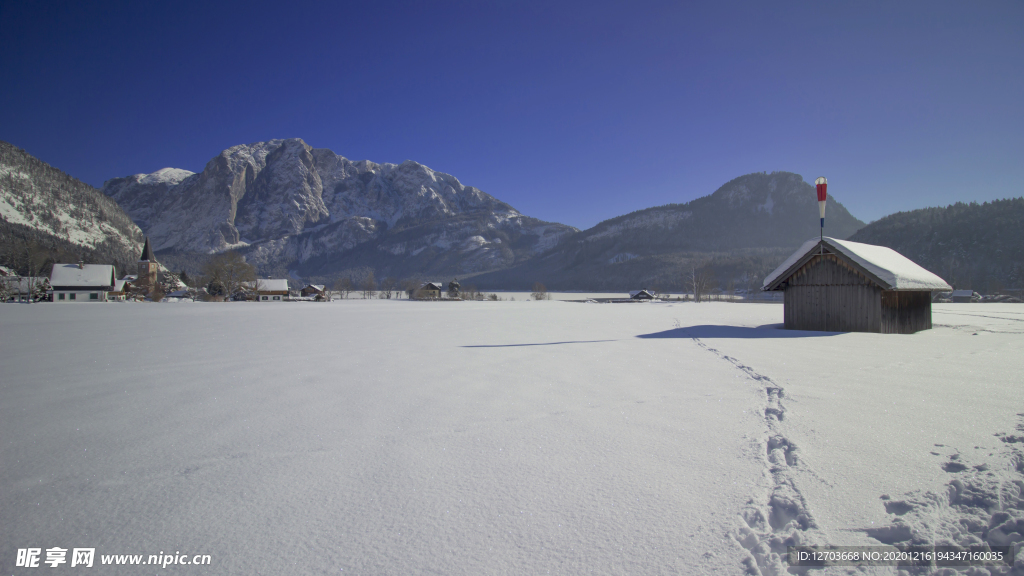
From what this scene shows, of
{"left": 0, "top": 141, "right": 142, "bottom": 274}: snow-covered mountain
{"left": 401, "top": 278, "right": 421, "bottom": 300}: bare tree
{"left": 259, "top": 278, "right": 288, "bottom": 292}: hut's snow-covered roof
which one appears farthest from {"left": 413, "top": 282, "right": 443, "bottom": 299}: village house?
{"left": 0, "top": 141, "right": 142, "bottom": 274}: snow-covered mountain

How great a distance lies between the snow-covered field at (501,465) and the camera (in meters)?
3.27

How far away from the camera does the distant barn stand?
61.1ft

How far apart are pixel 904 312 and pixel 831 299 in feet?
9.47

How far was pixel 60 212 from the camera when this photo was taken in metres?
153

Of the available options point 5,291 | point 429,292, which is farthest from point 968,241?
point 5,291

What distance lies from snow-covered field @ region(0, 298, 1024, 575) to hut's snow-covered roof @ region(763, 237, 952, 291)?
919cm

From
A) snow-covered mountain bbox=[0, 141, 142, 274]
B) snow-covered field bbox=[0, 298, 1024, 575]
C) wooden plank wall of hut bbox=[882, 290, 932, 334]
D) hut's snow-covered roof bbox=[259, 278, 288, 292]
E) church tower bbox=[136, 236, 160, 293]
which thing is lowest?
snow-covered field bbox=[0, 298, 1024, 575]

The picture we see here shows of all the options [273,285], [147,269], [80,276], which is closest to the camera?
[80,276]

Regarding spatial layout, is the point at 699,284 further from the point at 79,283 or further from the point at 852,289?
the point at 79,283

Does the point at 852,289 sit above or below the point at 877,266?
below

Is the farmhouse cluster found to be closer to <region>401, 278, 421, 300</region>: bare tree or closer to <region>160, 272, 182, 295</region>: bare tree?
<region>401, 278, 421, 300</region>: bare tree

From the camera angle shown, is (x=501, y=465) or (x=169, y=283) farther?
(x=169, y=283)

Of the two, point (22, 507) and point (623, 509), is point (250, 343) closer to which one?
point (22, 507)

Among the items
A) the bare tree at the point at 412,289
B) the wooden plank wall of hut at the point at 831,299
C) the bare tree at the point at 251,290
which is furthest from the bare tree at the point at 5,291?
the wooden plank wall of hut at the point at 831,299
